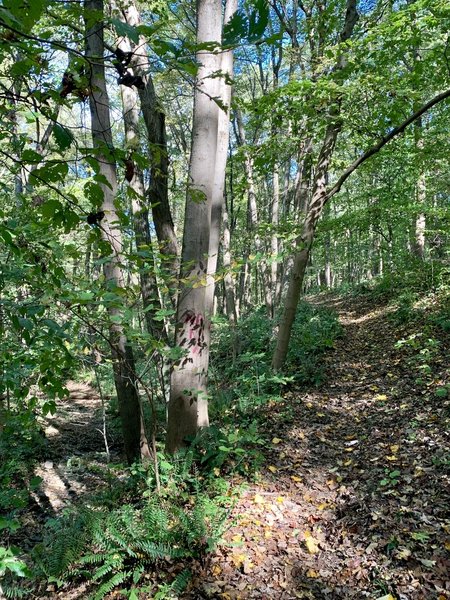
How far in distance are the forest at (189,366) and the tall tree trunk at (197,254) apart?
2 cm

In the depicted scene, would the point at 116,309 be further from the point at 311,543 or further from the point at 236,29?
the point at 236,29

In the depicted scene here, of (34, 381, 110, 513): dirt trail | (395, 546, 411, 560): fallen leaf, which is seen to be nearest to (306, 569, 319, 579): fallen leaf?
(395, 546, 411, 560): fallen leaf

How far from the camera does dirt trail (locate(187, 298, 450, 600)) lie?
2941 mm

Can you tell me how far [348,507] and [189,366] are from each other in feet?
6.96

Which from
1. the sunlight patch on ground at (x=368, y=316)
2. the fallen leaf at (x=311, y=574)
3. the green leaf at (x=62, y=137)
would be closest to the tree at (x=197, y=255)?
the fallen leaf at (x=311, y=574)

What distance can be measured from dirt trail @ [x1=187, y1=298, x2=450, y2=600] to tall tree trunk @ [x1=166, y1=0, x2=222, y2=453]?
42.8 inches

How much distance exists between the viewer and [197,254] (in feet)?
14.1

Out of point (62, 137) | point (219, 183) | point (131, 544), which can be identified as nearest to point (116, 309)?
point (219, 183)

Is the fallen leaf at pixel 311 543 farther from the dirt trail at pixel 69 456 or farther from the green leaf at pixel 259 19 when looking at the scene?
the green leaf at pixel 259 19

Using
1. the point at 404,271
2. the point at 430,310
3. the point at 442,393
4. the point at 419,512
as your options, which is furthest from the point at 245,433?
the point at 404,271

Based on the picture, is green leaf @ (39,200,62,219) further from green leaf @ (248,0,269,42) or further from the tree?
the tree

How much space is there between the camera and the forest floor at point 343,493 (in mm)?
2961

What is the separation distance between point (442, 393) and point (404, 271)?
832 cm

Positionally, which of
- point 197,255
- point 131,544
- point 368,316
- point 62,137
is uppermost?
point 62,137
